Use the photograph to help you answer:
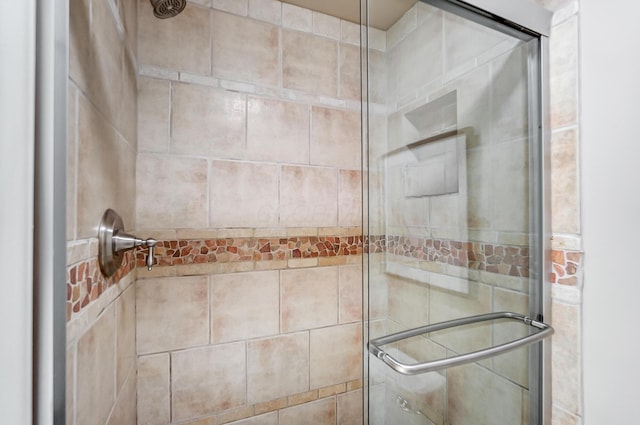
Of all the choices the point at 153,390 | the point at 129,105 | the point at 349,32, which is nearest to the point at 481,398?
the point at 153,390

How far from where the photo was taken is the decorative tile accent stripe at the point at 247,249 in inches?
45.1

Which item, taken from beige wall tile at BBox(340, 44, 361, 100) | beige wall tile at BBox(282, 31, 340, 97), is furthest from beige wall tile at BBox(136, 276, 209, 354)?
beige wall tile at BBox(340, 44, 361, 100)

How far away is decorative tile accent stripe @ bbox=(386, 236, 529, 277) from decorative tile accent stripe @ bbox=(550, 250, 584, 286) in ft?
0.23

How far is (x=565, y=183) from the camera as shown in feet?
2.60

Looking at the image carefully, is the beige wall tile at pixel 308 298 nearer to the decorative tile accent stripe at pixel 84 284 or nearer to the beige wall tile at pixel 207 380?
the beige wall tile at pixel 207 380

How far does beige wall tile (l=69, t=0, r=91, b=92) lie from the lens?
48 centimetres

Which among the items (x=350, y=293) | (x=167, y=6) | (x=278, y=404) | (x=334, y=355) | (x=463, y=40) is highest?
(x=167, y=6)

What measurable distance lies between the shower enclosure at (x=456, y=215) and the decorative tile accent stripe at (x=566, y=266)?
1.2 inches

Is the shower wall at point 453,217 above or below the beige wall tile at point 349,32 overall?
below

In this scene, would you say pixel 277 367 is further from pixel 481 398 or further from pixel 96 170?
pixel 96 170

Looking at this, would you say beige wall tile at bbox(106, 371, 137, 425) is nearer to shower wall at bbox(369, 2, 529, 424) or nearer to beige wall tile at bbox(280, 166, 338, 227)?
shower wall at bbox(369, 2, 529, 424)

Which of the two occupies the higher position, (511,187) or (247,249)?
(511,187)

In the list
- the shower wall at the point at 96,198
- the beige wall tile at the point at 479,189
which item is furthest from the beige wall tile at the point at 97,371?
the beige wall tile at the point at 479,189

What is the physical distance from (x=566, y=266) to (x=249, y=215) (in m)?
1.07
